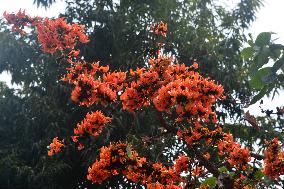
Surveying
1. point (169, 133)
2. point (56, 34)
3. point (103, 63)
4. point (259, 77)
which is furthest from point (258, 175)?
point (103, 63)

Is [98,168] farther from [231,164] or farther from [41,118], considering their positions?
[41,118]

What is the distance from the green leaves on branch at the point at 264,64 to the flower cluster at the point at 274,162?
4.63ft

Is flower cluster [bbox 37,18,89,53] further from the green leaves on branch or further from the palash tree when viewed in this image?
the green leaves on branch

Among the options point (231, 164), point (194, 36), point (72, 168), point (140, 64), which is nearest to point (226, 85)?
point (194, 36)

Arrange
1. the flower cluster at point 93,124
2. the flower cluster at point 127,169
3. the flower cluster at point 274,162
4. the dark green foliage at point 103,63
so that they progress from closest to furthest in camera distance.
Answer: the flower cluster at point 274,162 → the flower cluster at point 127,169 → the flower cluster at point 93,124 → the dark green foliage at point 103,63

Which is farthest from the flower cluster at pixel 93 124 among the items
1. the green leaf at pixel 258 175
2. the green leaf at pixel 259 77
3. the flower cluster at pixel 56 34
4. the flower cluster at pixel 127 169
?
the green leaf at pixel 259 77

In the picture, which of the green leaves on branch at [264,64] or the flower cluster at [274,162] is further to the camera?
the flower cluster at [274,162]

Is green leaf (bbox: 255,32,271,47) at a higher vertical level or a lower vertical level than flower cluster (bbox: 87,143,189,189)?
lower

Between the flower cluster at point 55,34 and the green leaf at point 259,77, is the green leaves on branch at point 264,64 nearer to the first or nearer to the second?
the green leaf at point 259,77

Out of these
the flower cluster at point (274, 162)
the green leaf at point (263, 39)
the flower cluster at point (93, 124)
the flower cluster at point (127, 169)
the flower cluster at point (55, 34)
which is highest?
the flower cluster at point (55, 34)

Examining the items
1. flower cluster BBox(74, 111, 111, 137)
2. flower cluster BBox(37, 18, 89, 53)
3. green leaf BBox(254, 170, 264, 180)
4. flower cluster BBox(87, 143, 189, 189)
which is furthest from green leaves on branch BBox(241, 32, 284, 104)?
flower cluster BBox(37, 18, 89, 53)

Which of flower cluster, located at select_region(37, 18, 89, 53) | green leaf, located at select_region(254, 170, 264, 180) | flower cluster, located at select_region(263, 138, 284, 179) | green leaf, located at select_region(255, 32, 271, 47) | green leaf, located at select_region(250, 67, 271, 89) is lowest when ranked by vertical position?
green leaf, located at select_region(250, 67, 271, 89)

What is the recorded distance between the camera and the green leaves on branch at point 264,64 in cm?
200

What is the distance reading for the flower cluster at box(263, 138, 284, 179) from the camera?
3.32 metres
